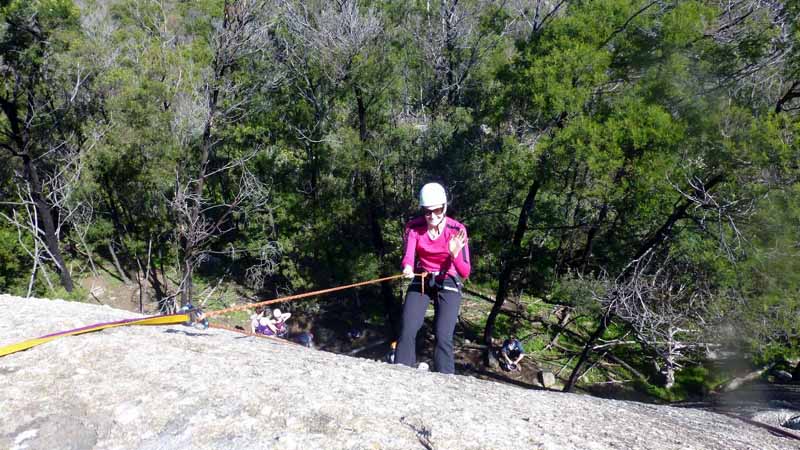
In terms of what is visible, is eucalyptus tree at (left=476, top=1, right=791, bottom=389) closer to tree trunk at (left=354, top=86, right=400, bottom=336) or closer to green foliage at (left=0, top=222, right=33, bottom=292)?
tree trunk at (left=354, top=86, right=400, bottom=336)

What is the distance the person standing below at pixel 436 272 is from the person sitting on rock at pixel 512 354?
1248 centimetres

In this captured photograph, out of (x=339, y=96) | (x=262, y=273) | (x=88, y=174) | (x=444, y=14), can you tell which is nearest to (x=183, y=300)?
(x=262, y=273)

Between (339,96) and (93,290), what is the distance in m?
12.9

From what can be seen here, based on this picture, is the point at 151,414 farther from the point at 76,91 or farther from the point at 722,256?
the point at 76,91

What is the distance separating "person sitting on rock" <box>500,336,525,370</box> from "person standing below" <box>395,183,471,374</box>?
491 inches

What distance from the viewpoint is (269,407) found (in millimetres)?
4160

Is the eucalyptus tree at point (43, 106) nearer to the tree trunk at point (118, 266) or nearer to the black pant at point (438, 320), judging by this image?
the tree trunk at point (118, 266)

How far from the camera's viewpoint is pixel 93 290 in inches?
888

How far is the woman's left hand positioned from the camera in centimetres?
609

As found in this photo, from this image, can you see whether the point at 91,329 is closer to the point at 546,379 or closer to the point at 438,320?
the point at 438,320

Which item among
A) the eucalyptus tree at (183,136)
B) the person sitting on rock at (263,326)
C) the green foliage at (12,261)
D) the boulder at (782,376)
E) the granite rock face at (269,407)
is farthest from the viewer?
the green foliage at (12,261)

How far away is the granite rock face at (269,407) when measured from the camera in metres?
3.86

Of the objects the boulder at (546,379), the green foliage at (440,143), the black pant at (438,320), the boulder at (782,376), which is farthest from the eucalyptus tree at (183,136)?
the boulder at (782,376)

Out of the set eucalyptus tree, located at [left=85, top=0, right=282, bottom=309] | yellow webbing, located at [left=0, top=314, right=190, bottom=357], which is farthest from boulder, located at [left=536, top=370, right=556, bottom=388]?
yellow webbing, located at [left=0, top=314, right=190, bottom=357]
